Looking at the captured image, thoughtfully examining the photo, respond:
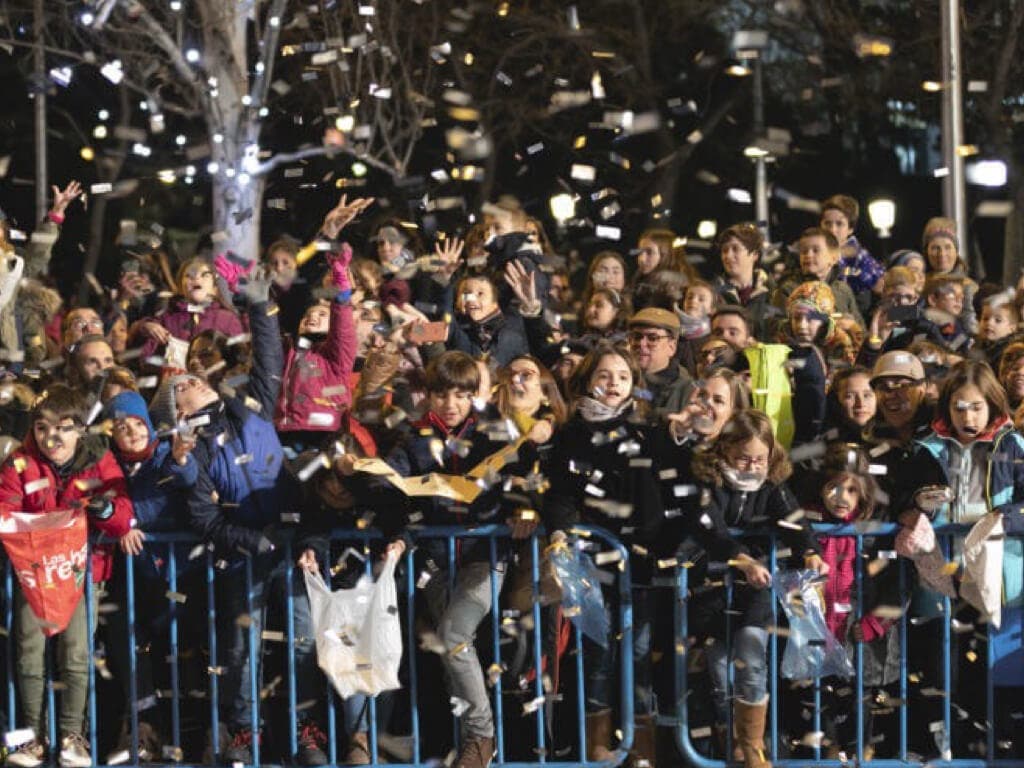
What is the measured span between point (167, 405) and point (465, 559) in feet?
5.77

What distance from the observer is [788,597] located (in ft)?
25.1

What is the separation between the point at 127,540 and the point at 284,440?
1.73 m

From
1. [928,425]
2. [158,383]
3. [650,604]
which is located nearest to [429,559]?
[650,604]

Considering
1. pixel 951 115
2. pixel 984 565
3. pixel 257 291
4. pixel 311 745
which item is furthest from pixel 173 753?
pixel 951 115

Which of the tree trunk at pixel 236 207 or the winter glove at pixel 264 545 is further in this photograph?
the tree trunk at pixel 236 207

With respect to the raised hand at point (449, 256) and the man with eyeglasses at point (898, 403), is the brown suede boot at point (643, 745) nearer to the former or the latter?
the man with eyeglasses at point (898, 403)

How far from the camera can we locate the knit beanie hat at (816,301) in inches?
397

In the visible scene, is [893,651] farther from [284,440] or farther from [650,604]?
[284,440]

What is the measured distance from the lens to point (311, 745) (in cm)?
786

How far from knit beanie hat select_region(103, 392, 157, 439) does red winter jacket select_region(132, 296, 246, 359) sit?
5.84 feet

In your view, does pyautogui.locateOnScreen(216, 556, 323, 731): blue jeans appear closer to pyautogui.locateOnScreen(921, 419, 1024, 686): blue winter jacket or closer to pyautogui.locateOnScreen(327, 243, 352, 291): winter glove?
pyautogui.locateOnScreen(327, 243, 352, 291): winter glove

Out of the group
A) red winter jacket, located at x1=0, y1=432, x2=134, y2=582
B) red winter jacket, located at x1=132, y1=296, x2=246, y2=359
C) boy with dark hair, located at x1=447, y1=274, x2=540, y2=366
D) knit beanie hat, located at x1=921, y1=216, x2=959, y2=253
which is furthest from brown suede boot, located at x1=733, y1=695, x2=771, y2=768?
knit beanie hat, located at x1=921, y1=216, x2=959, y2=253

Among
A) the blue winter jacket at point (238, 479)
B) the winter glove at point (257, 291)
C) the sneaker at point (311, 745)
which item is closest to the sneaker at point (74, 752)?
the sneaker at point (311, 745)

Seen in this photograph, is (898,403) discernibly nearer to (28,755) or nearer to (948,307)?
(948,307)
